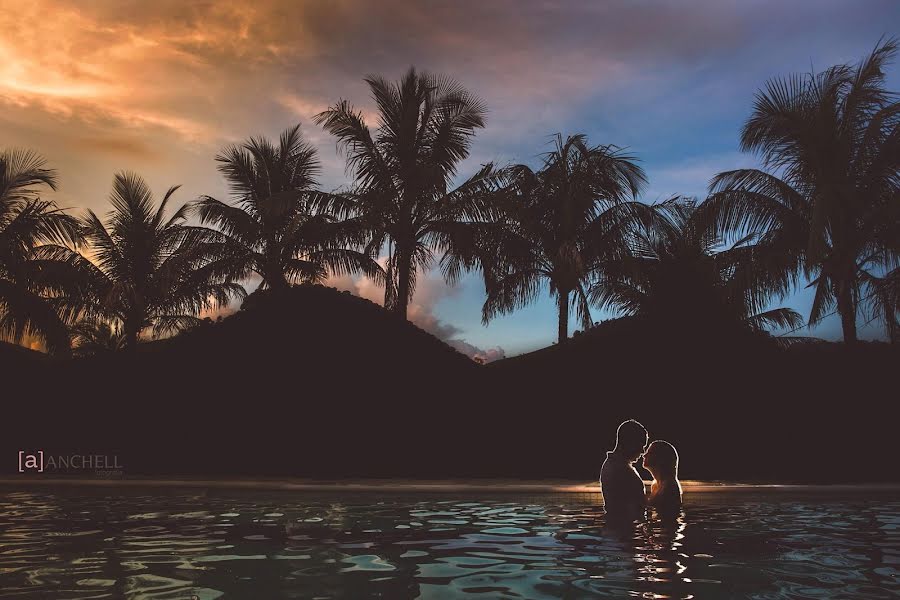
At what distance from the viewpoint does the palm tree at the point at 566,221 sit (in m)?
26.1

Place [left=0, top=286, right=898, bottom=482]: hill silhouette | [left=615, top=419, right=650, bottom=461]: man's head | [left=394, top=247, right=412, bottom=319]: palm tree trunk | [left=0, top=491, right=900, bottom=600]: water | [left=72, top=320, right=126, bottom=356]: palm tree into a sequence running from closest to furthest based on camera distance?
[left=0, top=491, right=900, bottom=600]: water < [left=615, top=419, right=650, bottom=461]: man's head < [left=0, top=286, right=898, bottom=482]: hill silhouette < [left=394, top=247, right=412, bottom=319]: palm tree trunk < [left=72, top=320, right=126, bottom=356]: palm tree

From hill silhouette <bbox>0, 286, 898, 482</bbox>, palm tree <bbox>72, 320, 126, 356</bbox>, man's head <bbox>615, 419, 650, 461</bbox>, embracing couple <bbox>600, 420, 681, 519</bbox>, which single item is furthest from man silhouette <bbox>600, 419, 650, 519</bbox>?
palm tree <bbox>72, 320, 126, 356</bbox>

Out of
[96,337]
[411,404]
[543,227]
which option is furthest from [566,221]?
[96,337]

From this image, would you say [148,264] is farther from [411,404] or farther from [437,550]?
[437,550]

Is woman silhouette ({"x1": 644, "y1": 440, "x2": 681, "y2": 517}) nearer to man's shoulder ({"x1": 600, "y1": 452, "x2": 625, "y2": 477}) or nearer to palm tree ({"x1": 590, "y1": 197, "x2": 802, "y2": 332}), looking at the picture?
man's shoulder ({"x1": 600, "y1": 452, "x2": 625, "y2": 477})

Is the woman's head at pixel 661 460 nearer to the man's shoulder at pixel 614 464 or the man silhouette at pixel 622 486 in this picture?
the man silhouette at pixel 622 486

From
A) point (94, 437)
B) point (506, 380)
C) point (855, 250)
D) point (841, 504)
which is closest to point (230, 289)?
point (94, 437)

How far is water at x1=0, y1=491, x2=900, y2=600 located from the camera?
19.0ft

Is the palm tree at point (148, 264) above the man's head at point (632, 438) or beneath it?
above

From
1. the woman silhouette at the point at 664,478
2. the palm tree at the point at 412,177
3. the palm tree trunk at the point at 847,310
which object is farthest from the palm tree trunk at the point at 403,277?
the woman silhouette at the point at 664,478

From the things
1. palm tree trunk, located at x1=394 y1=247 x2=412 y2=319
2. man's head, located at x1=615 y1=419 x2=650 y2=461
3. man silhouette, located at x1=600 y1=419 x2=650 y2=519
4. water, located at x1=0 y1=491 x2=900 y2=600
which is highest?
palm tree trunk, located at x1=394 y1=247 x2=412 y2=319

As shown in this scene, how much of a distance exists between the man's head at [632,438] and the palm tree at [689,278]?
32.7 feet

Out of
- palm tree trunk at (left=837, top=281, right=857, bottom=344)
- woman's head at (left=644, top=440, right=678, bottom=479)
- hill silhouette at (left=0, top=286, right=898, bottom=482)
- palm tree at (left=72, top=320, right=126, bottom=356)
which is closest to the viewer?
woman's head at (left=644, top=440, right=678, bottom=479)

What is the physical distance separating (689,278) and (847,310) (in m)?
4.72
